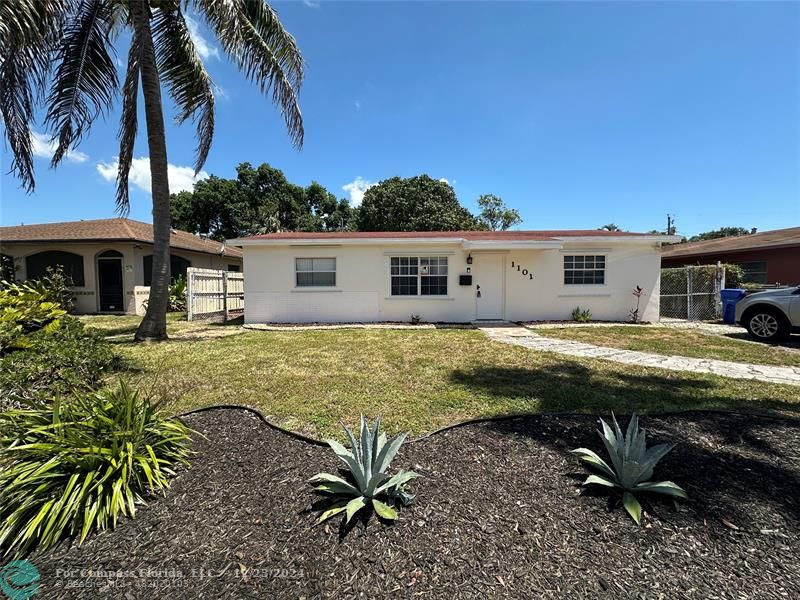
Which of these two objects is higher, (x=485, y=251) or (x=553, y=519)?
(x=485, y=251)

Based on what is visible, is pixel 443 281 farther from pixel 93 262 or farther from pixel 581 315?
pixel 93 262

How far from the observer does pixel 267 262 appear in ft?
37.1

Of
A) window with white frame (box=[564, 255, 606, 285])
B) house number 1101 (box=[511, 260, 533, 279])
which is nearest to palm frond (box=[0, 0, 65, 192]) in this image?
house number 1101 (box=[511, 260, 533, 279])

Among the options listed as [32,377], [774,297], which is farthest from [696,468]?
[774,297]

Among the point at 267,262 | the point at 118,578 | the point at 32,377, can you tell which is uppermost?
the point at 267,262

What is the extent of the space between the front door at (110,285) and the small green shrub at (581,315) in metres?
17.2

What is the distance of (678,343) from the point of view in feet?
26.5

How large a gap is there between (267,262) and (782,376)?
11939 millimetres

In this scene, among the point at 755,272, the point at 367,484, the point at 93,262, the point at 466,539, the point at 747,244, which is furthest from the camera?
the point at 747,244

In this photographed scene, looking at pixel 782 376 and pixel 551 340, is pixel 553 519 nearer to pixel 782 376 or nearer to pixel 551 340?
pixel 782 376

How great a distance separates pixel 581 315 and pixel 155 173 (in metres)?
12.4

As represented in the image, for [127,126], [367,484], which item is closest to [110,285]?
[127,126]

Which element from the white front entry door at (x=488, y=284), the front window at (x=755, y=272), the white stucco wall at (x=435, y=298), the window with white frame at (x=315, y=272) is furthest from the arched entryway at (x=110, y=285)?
the front window at (x=755, y=272)

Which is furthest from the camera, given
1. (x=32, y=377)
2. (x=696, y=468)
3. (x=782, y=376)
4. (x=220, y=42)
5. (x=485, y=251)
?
(x=485, y=251)
